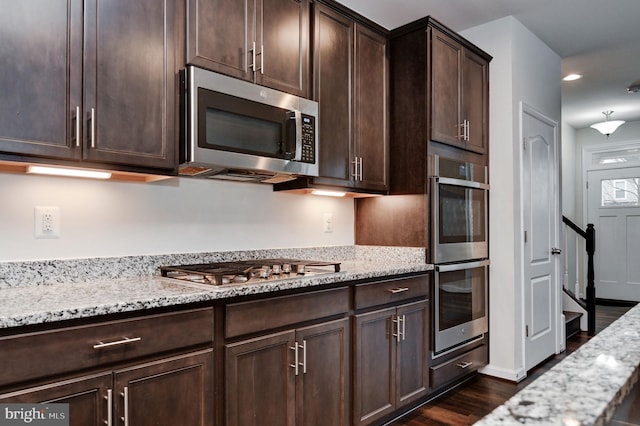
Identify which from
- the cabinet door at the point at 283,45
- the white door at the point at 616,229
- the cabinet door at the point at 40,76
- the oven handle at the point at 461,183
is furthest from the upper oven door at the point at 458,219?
the white door at the point at 616,229

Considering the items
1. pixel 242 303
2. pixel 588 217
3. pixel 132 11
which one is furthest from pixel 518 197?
pixel 588 217

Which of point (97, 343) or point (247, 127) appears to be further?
point (247, 127)

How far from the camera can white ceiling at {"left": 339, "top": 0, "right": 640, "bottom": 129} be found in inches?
120

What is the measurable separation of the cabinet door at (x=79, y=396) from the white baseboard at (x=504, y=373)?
2777mm

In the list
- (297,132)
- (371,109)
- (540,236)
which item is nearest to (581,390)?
(297,132)

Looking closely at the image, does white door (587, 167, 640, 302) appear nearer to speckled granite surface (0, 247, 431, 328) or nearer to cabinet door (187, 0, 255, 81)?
speckled granite surface (0, 247, 431, 328)

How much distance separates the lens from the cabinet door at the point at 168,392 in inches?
56.1

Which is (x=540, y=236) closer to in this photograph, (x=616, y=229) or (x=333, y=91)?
(x=333, y=91)

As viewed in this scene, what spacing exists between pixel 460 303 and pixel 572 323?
2281 millimetres

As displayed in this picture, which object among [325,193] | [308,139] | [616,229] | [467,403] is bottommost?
[467,403]

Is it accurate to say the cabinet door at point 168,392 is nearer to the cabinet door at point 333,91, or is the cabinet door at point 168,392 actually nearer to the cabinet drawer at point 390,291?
the cabinet drawer at point 390,291

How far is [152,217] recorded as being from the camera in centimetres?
214

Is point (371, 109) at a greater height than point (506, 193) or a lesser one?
greater

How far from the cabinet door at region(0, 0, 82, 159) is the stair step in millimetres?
4485
